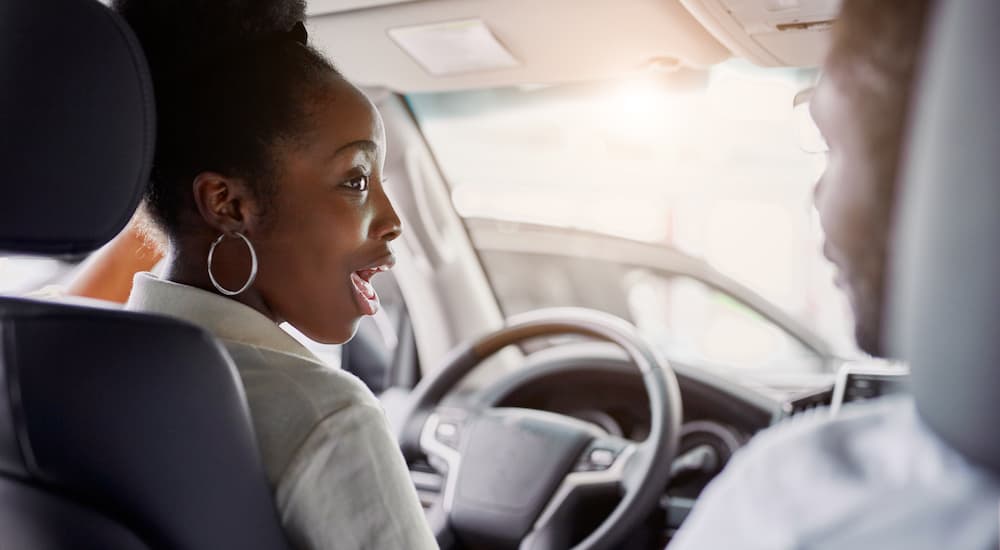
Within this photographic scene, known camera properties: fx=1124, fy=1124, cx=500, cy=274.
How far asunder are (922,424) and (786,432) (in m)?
0.09

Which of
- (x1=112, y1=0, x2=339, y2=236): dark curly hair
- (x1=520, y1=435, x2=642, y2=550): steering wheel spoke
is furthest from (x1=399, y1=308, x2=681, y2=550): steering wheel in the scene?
(x1=112, y1=0, x2=339, y2=236): dark curly hair

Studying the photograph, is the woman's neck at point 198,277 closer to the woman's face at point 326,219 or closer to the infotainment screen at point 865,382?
the woman's face at point 326,219

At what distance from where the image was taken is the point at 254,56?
4.53 ft

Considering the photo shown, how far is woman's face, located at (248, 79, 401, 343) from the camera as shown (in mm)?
1378

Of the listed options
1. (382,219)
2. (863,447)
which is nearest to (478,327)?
(382,219)

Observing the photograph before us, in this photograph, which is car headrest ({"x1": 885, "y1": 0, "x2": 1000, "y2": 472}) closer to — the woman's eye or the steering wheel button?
the woman's eye

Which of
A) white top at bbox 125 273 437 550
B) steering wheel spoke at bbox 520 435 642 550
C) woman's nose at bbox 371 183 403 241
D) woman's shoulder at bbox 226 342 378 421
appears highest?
woman's nose at bbox 371 183 403 241

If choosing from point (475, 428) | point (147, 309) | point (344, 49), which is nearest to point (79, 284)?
point (344, 49)

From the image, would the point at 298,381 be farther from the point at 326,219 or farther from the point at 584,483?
the point at 584,483

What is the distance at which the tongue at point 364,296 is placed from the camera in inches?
57.9

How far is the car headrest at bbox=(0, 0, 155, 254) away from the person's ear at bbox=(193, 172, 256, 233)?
131 millimetres

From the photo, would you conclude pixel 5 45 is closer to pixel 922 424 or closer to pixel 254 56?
pixel 254 56

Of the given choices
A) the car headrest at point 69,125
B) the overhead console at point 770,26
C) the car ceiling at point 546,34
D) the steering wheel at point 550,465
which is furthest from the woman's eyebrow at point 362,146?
the steering wheel at point 550,465

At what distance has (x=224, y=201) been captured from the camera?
1.36 m
